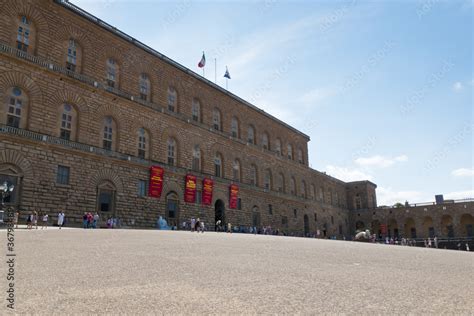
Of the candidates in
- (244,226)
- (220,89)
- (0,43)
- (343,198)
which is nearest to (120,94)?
(0,43)

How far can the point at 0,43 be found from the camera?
19844 millimetres

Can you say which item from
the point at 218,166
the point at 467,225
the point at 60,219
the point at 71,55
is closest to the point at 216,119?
the point at 218,166

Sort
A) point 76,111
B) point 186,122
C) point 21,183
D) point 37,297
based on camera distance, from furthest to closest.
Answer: point 186,122 → point 76,111 → point 21,183 → point 37,297

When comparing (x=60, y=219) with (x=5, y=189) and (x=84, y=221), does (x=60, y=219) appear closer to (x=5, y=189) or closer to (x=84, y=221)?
(x=84, y=221)

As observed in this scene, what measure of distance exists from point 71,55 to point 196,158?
12271 mm

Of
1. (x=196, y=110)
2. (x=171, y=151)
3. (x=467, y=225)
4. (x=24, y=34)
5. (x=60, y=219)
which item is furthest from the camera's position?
(x=467, y=225)

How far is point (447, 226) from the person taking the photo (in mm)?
53156

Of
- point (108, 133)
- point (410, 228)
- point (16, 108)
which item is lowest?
point (410, 228)

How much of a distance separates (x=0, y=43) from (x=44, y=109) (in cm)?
387

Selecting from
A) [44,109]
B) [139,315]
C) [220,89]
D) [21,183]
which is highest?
[220,89]

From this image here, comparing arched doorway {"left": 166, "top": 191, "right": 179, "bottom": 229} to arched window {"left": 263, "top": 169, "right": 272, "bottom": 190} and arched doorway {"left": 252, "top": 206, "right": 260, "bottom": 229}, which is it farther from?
arched window {"left": 263, "top": 169, "right": 272, "bottom": 190}

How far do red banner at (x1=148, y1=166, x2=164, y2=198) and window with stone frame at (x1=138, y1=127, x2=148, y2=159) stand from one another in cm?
121

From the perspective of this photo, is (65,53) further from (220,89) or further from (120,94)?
(220,89)

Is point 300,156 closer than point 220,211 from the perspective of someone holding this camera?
No
